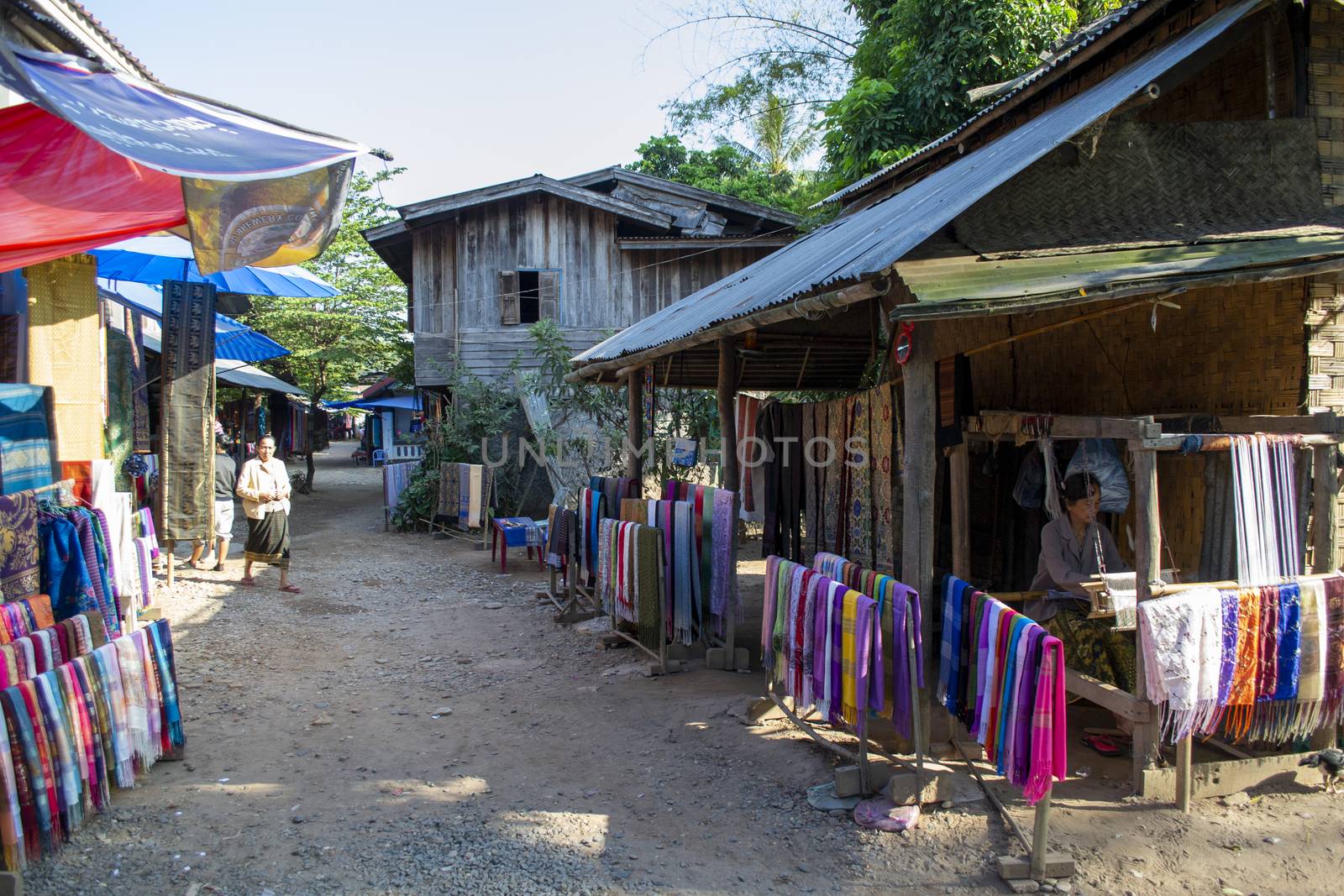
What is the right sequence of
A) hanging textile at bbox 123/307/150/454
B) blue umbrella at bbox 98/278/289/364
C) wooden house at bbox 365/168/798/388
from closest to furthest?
1. hanging textile at bbox 123/307/150/454
2. blue umbrella at bbox 98/278/289/364
3. wooden house at bbox 365/168/798/388

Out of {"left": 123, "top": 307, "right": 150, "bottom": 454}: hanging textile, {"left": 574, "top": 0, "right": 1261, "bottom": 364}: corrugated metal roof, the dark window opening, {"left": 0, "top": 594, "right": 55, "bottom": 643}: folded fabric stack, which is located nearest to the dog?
{"left": 574, "top": 0, "right": 1261, "bottom": 364}: corrugated metal roof

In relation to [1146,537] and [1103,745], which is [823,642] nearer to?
[1146,537]

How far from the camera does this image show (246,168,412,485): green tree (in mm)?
23859

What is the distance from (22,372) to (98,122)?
278 centimetres

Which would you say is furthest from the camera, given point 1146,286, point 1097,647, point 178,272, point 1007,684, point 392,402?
point 392,402

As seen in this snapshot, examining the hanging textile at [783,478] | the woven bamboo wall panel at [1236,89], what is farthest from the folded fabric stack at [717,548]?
the woven bamboo wall panel at [1236,89]

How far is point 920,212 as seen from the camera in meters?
5.28

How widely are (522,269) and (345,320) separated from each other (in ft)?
30.8

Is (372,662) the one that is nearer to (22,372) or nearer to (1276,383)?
(22,372)

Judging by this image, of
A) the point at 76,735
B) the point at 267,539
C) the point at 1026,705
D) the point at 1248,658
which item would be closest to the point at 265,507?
the point at 267,539

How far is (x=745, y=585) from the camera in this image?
10.5 metres

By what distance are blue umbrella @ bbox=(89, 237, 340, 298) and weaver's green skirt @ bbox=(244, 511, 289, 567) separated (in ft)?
8.63

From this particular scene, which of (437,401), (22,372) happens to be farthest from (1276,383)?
(437,401)

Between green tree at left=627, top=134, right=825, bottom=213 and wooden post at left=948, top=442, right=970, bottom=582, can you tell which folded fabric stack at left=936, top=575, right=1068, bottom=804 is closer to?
wooden post at left=948, top=442, right=970, bottom=582
